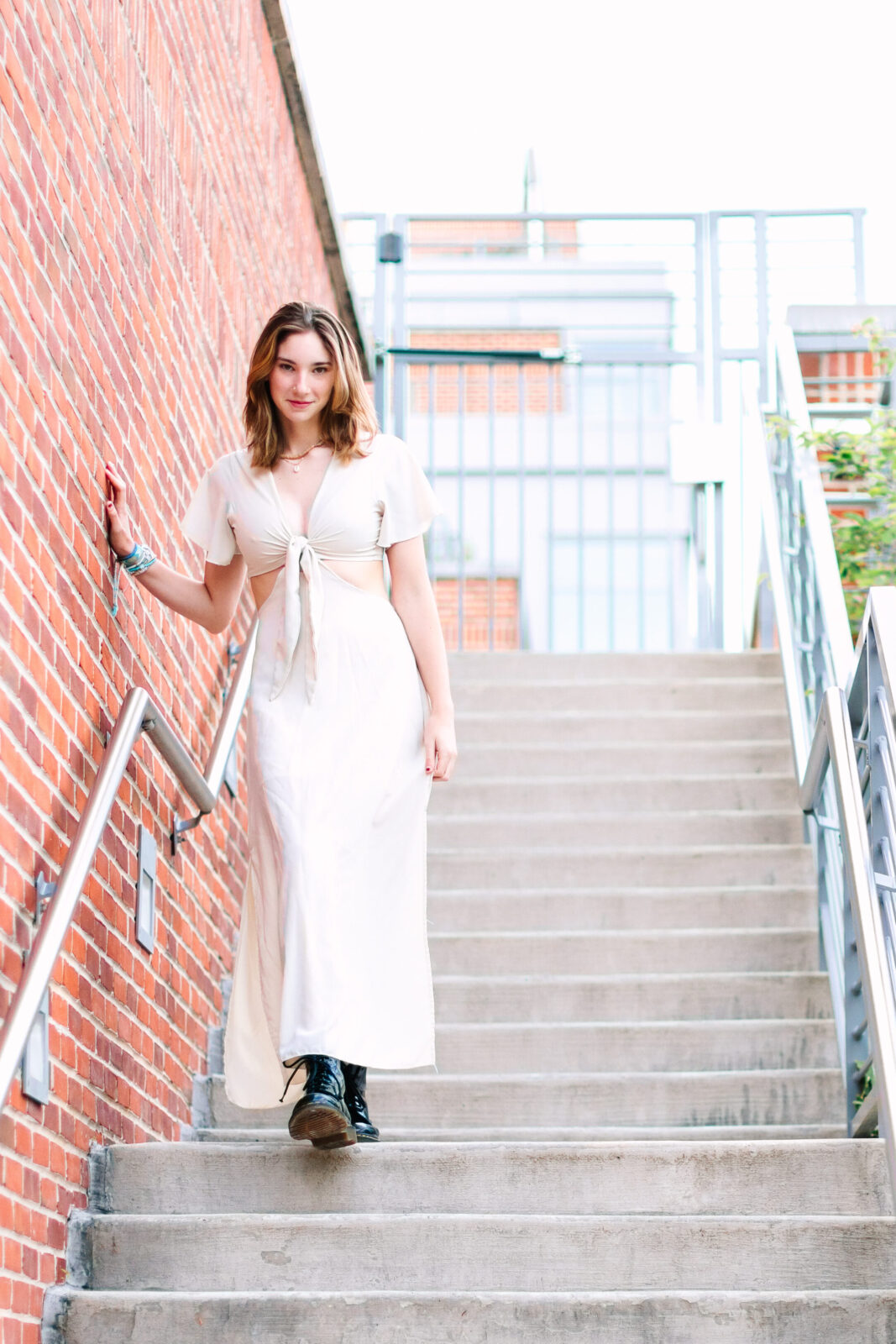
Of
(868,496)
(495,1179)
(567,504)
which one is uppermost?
(567,504)

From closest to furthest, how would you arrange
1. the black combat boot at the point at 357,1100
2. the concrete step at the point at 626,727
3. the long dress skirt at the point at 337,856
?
the long dress skirt at the point at 337,856, the black combat boot at the point at 357,1100, the concrete step at the point at 626,727

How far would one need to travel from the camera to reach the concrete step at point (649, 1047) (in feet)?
14.5

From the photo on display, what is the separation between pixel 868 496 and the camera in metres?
7.14

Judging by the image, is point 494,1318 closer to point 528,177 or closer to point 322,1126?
point 322,1126

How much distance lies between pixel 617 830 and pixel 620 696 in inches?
44.4

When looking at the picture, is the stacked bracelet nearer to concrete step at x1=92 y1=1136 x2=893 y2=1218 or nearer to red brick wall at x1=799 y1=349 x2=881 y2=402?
concrete step at x1=92 y1=1136 x2=893 y2=1218

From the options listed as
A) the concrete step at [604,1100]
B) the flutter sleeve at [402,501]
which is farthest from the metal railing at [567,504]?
the concrete step at [604,1100]

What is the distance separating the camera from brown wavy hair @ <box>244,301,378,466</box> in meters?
3.49

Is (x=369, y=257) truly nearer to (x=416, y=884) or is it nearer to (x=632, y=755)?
(x=632, y=755)

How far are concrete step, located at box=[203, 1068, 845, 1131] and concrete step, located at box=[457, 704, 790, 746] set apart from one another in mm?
2349

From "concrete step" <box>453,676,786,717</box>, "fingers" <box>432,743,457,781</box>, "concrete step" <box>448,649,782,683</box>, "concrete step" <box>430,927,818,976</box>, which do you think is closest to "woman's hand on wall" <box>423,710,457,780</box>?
"fingers" <box>432,743,457,781</box>

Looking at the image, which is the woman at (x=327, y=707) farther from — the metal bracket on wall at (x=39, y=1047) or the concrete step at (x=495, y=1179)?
the metal bracket on wall at (x=39, y=1047)

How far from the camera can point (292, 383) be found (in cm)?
349

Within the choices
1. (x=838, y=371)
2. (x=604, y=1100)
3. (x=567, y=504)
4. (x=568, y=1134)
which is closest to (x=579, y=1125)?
(x=604, y=1100)
